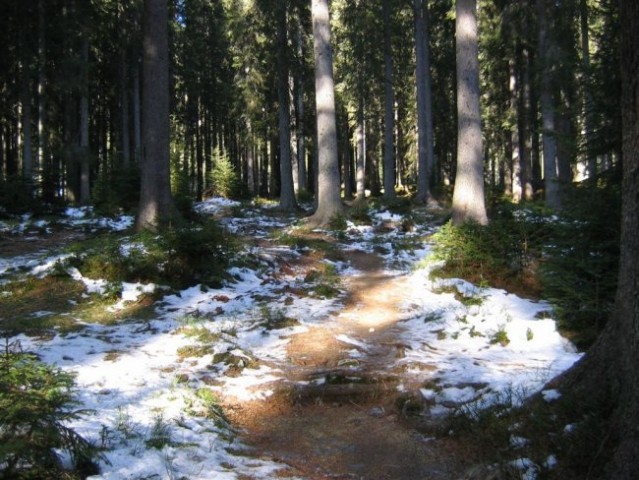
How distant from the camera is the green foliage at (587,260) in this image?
5617 mm

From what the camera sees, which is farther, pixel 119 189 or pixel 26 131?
pixel 26 131

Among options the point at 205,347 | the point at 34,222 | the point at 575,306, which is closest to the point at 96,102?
the point at 34,222

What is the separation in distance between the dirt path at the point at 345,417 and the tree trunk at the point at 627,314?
3.81 ft

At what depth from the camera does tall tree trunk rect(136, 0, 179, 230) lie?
11320mm

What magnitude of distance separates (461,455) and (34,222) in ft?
47.4

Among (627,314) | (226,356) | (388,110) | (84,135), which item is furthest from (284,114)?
(627,314)

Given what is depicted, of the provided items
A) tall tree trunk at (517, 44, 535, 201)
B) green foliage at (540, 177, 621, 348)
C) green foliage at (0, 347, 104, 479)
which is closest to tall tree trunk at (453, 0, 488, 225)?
green foliage at (540, 177, 621, 348)

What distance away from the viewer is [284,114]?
21859 millimetres

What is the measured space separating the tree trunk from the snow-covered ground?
0.67 meters

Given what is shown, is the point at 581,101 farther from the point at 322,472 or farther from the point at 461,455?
the point at 322,472

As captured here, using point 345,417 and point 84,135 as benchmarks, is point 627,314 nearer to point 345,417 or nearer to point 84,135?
point 345,417

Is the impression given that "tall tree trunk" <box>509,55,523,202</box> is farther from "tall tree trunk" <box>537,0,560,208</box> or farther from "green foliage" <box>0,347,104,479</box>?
"green foliage" <box>0,347,104,479</box>

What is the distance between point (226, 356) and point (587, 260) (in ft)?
13.9

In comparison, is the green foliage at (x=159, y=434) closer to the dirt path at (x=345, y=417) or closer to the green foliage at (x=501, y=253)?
the dirt path at (x=345, y=417)
